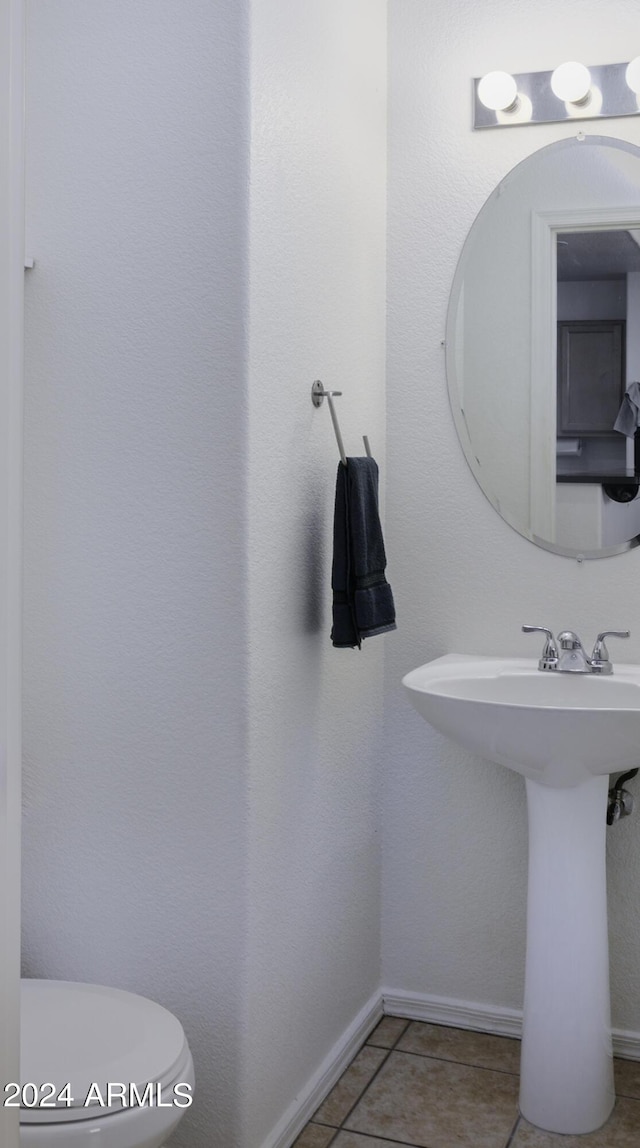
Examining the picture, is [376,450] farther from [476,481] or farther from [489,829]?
[489,829]

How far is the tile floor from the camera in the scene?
1866 millimetres

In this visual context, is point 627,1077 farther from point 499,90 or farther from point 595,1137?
point 499,90

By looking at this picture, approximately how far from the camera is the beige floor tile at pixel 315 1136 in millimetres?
1830

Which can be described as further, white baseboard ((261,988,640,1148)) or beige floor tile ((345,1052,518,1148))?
white baseboard ((261,988,640,1148))

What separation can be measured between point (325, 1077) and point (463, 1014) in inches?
17.1

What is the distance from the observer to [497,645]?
227 centimetres

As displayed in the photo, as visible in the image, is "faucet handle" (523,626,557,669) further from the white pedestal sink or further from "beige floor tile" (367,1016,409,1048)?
"beige floor tile" (367,1016,409,1048)

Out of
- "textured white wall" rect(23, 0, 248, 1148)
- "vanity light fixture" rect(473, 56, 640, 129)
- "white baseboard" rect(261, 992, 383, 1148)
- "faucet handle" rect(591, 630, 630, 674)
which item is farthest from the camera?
"vanity light fixture" rect(473, 56, 640, 129)

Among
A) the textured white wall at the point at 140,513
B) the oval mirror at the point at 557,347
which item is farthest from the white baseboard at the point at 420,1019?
the oval mirror at the point at 557,347

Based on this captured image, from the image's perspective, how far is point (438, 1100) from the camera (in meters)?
1.99

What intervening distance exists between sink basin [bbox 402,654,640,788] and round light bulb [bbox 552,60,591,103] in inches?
45.8

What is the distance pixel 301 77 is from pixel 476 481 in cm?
88

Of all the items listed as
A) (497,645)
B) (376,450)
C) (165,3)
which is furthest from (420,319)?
(165,3)

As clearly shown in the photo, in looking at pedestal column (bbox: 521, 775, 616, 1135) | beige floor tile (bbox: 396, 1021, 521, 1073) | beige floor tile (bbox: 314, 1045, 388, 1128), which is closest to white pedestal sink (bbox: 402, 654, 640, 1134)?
pedestal column (bbox: 521, 775, 616, 1135)
